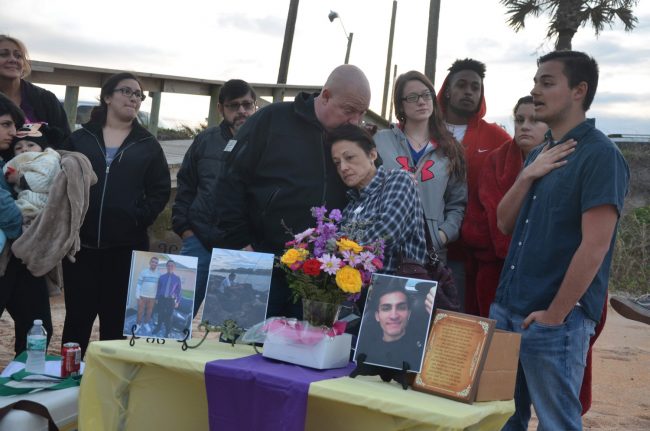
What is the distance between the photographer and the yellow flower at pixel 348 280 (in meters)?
2.74

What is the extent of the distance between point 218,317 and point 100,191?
159cm

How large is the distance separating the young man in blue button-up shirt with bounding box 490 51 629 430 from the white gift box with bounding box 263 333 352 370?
0.72m

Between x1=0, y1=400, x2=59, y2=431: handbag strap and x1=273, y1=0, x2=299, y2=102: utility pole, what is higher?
x1=273, y1=0, x2=299, y2=102: utility pole

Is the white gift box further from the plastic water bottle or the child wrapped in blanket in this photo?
the child wrapped in blanket

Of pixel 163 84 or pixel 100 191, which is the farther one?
pixel 163 84

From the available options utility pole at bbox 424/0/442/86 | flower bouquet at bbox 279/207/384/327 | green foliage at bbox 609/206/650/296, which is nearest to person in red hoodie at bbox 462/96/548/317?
flower bouquet at bbox 279/207/384/327

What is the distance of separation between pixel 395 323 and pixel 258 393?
0.55 metres

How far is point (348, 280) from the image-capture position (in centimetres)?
275

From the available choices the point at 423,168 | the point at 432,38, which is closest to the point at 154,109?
the point at 423,168

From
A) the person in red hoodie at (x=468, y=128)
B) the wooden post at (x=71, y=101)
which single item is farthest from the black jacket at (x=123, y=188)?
the wooden post at (x=71, y=101)

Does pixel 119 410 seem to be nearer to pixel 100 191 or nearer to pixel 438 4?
pixel 100 191

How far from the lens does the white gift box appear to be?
282 centimetres

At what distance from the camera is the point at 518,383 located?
3.24m

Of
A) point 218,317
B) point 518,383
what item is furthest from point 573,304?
point 218,317
